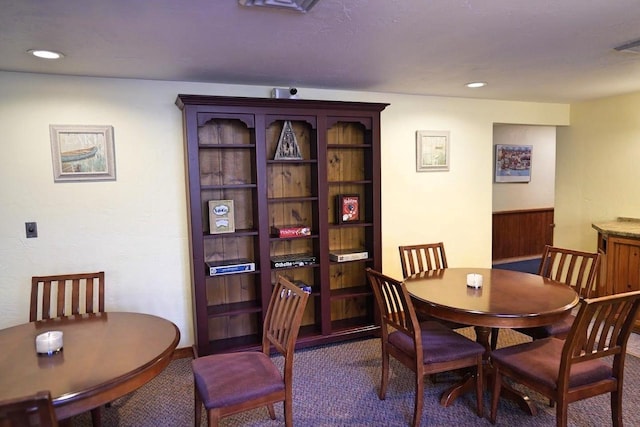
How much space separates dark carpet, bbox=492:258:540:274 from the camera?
6199mm

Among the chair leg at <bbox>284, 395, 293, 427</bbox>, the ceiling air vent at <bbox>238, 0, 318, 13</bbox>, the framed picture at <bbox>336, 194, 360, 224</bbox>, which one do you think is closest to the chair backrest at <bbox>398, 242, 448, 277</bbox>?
the framed picture at <bbox>336, 194, 360, 224</bbox>

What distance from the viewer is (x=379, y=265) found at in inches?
145

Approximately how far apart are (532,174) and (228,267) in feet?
18.5

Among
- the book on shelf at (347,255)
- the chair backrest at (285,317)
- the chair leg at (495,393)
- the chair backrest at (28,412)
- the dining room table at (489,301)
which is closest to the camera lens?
the chair backrest at (28,412)

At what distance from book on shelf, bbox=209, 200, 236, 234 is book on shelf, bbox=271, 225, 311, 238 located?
36cm

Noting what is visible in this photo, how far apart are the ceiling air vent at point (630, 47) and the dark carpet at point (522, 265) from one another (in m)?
4.15

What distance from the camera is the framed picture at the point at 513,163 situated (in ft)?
21.5

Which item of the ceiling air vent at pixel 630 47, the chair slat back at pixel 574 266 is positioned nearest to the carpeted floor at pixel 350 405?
the chair slat back at pixel 574 266

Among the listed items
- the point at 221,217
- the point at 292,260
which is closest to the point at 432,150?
the point at 292,260

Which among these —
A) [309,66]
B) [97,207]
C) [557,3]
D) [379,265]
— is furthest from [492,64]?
[97,207]

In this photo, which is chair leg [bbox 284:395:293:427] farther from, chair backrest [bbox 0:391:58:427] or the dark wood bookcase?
the dark wood bookcase

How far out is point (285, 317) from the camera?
7.36 ft

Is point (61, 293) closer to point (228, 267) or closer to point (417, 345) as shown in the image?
point (228, 267)

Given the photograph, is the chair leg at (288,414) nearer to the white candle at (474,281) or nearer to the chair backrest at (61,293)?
the chair backrest at (61,293)
